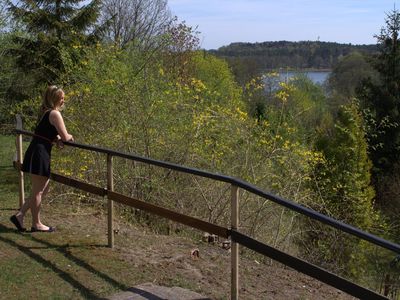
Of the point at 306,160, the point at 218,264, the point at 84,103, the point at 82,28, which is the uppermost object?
the point at 82,28

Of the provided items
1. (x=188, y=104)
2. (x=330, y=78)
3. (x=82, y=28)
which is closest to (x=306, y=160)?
(x=188, y=104)

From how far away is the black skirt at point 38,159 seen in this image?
20.2 ft

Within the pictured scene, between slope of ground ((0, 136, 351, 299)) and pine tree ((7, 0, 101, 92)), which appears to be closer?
slope of ground ((0, 136, 351, 299))

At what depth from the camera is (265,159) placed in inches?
375

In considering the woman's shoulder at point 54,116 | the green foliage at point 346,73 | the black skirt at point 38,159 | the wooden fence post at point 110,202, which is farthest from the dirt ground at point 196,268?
the green foliage at point 346,73

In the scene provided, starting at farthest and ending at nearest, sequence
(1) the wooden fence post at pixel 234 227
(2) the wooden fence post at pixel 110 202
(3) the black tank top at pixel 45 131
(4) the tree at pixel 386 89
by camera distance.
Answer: (4) the tree at pixel 386 89
(3) the black tank top at pixel 45 131
(2) the wooden fence post at pixel 110 202
(1) the wooden fence post at pixel 234 227

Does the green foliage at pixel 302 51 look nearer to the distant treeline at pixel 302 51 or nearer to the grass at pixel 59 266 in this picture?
the distant treeline at pixel 302 51

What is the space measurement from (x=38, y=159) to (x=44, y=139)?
23 centimetres

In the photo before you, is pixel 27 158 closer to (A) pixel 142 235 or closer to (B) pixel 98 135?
(A) pixel 142 235

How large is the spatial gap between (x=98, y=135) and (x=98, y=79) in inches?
45.0

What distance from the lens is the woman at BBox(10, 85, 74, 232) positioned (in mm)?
6004

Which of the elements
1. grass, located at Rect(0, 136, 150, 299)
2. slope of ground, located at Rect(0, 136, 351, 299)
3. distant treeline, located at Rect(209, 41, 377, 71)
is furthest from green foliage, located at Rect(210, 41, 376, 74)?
grass, located at Rect(0, 136, 150, 299)

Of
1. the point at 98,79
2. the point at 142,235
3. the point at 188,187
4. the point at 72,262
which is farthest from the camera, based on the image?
the point at 98,79

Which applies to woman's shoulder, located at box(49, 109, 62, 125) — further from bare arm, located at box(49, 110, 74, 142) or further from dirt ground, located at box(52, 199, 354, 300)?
dirt ground, located at box(52, 199, 354, 300)
